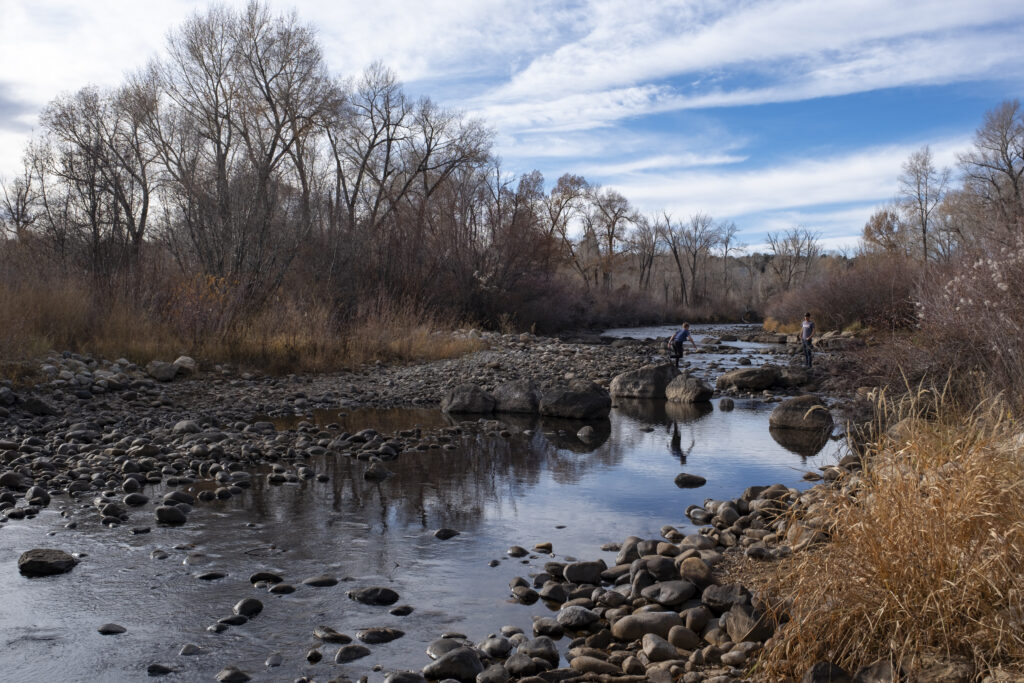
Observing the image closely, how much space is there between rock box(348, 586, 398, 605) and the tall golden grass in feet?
32.3

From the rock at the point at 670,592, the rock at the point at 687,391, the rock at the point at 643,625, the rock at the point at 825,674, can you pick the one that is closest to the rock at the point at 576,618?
the rock at the point at 643,625

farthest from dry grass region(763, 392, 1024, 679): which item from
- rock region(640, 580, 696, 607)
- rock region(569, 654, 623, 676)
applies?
rock region(640, 580, 696, 607)

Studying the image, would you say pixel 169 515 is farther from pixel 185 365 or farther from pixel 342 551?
pixel 185 365

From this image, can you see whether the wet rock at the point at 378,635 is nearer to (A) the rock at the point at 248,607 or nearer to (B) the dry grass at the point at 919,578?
(A) the rock at the point at 248,607

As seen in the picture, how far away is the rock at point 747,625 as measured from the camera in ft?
13.6

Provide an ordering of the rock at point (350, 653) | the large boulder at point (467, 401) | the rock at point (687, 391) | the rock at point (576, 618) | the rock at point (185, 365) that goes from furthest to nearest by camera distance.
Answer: the rock at point (687, 391) < the rock at point (185, 365) < the large boulder at point (467, 401) < the rock at point (576, 618) < the rock at point (350, 653)

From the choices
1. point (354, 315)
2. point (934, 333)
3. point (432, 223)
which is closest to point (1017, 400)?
point (934, 333)

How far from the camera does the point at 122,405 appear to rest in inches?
460

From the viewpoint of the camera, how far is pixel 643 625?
4.48 meters

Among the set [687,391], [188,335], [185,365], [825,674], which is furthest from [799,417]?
[188,335]

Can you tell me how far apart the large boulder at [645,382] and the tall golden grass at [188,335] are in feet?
17.0

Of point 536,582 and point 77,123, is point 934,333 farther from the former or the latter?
point 77,123

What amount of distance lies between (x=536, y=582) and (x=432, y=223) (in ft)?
84.0

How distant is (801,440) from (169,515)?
8794mm
